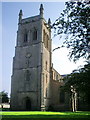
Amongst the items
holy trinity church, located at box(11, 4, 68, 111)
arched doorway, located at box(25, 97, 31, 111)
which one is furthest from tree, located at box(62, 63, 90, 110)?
arched doorway, located at box(25, 97, 31, 111)

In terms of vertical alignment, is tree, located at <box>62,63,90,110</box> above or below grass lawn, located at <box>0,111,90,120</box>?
above

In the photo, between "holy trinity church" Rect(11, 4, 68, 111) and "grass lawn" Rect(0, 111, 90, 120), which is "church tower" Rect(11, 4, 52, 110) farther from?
"grass lawn" Rect(0, 111, 90, 120)

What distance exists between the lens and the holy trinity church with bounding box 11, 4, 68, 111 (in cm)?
4216

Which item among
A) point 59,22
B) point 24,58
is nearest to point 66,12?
point 59,22

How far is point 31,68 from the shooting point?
44.1 metres

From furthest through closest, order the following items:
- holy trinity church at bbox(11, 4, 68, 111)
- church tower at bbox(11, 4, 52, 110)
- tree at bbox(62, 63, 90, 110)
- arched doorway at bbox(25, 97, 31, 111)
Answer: arched doorway at bbox(25, 97, 31, 111) → holy trinity church at bbox(11, 4, 68, 111) → church tower at bbox(11, 4, 52, 110) → tree at bbox(62, 63, 90, 110)

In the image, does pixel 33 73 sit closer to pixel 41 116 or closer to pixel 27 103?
pixel 27 103

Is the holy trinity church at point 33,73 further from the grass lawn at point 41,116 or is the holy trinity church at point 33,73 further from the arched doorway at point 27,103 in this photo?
the grass lawn at point 41,116

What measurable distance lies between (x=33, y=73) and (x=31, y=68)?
141 centimetres

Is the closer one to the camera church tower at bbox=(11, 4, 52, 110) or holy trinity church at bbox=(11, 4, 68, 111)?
church tower at bbox=(11, 4, 52, 110)

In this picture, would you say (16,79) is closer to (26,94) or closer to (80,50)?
(26,94)

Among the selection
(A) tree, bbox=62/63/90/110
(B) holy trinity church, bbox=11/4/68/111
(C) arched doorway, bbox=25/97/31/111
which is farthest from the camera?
(C) arched doorway, bbox=25/97/31/111

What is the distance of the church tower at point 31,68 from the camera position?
42.0 metres

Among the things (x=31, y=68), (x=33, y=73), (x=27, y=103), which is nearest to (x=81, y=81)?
(x=33, y=73)
